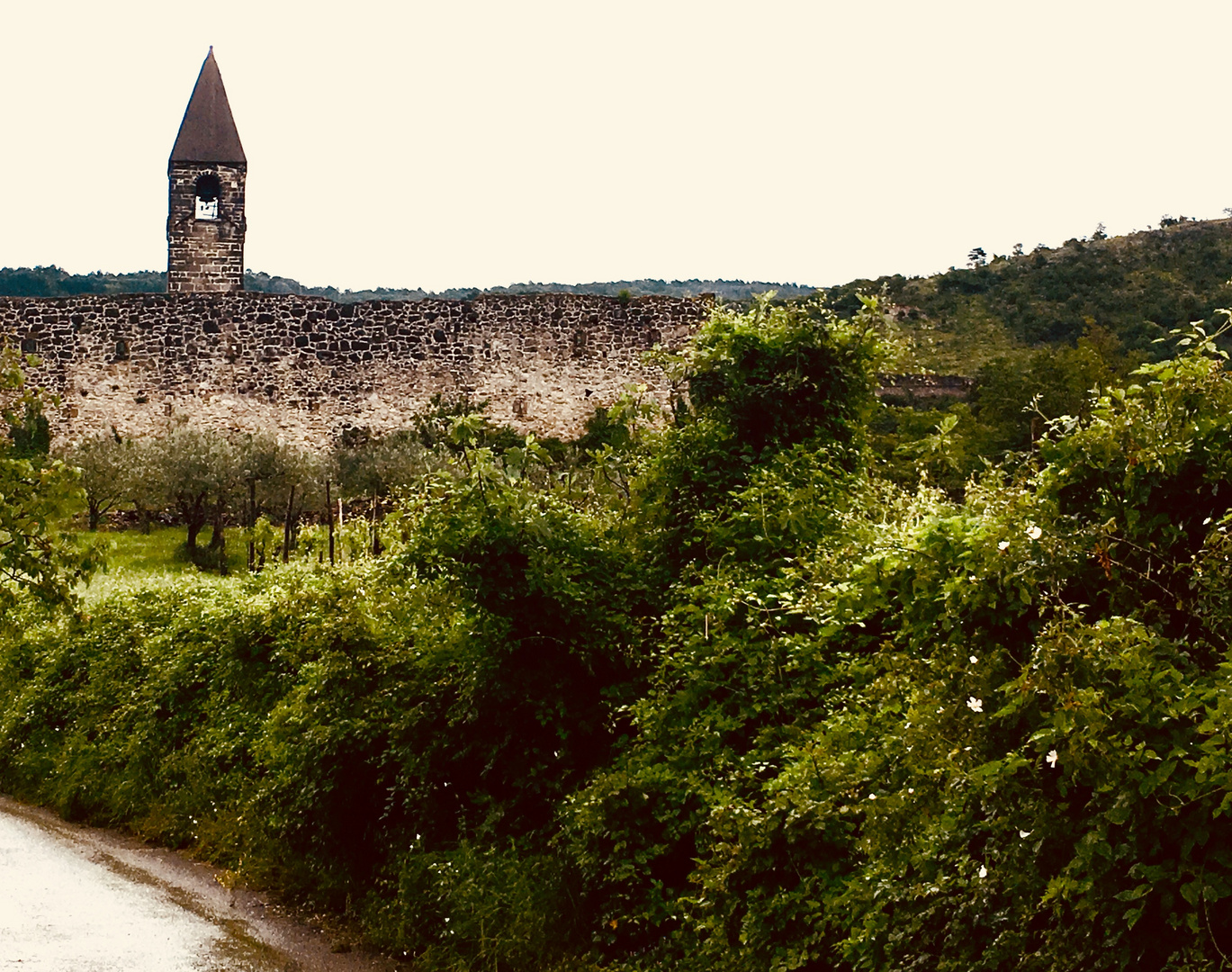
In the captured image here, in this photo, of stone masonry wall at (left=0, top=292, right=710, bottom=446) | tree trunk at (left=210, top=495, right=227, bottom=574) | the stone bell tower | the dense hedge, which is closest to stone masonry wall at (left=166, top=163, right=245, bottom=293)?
the stone bell tower

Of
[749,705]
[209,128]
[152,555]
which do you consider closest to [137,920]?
[749,705]

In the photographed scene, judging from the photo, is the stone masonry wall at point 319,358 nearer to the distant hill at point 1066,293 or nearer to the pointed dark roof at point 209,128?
the pointed dark roof at point 209,128

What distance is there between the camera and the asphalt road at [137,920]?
859cm

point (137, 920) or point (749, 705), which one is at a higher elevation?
point (749, 705)

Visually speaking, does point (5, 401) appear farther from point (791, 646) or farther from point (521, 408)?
point (791, 646)

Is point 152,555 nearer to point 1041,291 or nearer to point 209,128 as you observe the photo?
point 209,128

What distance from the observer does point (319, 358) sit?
32.7 m

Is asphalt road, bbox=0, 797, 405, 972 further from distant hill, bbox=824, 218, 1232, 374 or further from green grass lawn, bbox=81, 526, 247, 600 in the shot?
distant hill, bbox=824, 218, 1232, 374

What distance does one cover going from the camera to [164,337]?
107ft

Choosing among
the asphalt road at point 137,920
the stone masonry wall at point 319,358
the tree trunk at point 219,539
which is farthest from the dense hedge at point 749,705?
the stone masonry wall at point 319,358

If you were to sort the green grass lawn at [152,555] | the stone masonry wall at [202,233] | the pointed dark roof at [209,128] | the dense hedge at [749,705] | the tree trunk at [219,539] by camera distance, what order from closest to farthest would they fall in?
the dense hedge at [749,705] → the green grass lawn at [152,555] → the tree trunk at [219,539] → the stone masonry wall at [202,233] → the pointed dark roof at [209,128]

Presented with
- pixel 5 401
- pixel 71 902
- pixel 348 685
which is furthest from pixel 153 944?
pixel 5 401

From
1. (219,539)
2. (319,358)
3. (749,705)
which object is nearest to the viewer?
(749,705)

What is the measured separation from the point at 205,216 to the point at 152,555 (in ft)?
43.4
